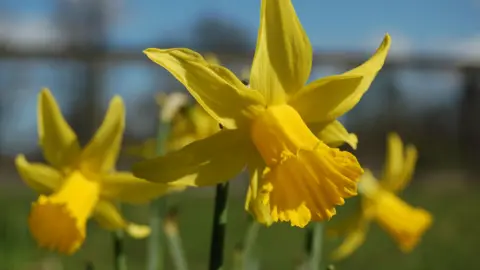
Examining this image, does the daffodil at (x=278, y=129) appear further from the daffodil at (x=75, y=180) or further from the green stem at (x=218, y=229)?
the daffodil at (x=75, y=180)

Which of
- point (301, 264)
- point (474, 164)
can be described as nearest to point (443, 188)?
point (474, 164)

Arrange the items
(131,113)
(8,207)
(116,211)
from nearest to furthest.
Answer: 1. (116,211)
2. (8,207)
3. (131,113)

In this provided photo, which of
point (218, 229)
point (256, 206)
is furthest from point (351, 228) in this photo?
point (218, 229)

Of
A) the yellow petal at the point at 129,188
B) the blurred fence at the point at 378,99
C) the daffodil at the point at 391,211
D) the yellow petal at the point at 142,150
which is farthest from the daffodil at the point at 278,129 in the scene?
the blurred fence at the point at 378,99

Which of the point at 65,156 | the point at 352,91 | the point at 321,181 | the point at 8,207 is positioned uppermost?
the point at 352,91

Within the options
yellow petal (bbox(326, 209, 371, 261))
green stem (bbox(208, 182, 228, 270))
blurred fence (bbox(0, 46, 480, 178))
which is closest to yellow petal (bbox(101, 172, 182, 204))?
green stem (bbox(208, 182, 228, 270))

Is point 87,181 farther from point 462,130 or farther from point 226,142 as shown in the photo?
point 462,130

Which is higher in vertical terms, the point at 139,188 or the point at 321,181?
the point at 321,181
